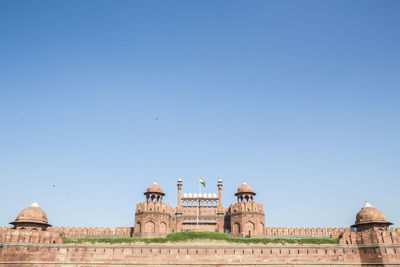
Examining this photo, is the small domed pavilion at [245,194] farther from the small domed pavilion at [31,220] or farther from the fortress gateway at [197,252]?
the small domed pavilion at [31,220]

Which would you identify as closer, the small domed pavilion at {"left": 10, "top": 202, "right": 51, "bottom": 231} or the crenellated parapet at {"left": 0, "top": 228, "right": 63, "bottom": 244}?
the crenellated parapet at {"left": 0, "top": 228, "right": 63, "bottom": 244}


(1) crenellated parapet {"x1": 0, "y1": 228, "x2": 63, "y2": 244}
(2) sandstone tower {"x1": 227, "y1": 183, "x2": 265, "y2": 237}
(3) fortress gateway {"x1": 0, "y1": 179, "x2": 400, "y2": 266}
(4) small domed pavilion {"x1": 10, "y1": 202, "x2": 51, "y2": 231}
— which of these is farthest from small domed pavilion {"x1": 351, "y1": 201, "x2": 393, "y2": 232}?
(4) small domed pavilion {"x1": 10, "y1": 202, "x2": 51, "y2": 231}

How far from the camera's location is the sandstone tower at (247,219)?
31.8m

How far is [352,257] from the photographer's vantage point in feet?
89.3

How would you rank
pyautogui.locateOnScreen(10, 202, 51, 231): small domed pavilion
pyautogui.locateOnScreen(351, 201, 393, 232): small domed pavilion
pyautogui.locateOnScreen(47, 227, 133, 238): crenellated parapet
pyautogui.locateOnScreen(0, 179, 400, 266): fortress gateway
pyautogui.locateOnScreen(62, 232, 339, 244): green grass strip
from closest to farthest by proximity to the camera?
pyautogui.locateOnScreen(0, 179, 400, 266): fortress gateway, pyautogui.locateOnScreen(62, 232, 339, 244): green grass strip, pyautogui.locateOnScreen(10, 202, 51, 231): small domed pavilion, pyautogui.locateOnScreen(351, 201, 393, 232): small domed pavilion, pyautogui.locateOnScreen(47, 227, 133, 238): crenellated parapet

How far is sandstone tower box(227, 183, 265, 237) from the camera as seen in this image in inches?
1254

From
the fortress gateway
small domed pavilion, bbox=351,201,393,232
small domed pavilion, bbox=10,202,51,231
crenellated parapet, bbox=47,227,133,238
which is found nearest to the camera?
the fortress gateway

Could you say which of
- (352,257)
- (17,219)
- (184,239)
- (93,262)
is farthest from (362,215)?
(17,219)

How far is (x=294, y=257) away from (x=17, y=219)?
25981 millimetres

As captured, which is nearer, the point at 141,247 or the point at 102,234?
the point at 141,247

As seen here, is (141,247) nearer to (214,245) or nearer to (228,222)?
(214,245)

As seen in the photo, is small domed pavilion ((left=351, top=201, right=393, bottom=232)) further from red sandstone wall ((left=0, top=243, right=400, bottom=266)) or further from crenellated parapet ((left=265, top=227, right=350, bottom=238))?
red sandstone wall ((left=0, top=243, right=400, bottom=266))

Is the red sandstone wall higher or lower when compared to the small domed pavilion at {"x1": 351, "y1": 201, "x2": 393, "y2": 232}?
lower

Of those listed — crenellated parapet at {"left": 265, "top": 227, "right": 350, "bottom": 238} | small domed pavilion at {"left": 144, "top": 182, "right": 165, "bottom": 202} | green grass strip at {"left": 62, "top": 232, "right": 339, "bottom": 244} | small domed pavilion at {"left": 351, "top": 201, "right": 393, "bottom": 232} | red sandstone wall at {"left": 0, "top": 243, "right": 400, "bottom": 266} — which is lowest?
red sandstone wall at {"left": 0, "top": 243, "right": 400, "bottom": 266}
